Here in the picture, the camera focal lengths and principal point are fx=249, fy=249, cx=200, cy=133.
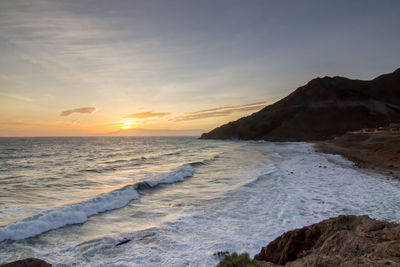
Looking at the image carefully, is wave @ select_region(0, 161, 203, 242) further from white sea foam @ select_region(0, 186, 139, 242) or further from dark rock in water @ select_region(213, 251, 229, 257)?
dark rock in water @ select_region(213, 251, 229, 257)

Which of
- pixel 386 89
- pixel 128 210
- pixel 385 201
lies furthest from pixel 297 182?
pixel 386 89

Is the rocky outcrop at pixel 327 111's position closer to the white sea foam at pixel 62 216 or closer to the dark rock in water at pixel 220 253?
the white sea foam at pixel 62 216

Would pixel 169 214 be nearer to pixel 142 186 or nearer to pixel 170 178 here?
pixel 142 186

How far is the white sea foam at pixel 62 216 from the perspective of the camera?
938 centimetres

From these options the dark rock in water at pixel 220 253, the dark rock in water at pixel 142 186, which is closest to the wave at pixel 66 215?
the dark rock in water at pixel 142 186

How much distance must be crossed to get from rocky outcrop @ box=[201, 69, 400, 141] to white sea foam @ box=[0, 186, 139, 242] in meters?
97.0

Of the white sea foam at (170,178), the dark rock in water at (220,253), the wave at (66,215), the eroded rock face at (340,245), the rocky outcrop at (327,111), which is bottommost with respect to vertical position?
the white sea foam at (170,178)

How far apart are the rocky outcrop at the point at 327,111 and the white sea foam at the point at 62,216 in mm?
96955

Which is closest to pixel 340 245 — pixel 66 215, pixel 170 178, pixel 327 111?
pixel 66 215

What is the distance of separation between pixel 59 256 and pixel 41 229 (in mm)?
3079

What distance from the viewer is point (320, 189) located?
1529cm

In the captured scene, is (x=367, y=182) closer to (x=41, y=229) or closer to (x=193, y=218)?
(x=193, y=218)

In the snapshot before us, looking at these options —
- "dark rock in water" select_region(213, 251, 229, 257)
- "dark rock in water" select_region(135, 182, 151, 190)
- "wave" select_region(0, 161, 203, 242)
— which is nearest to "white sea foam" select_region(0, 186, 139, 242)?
"wave" select_region(0, 161, 203, 242)

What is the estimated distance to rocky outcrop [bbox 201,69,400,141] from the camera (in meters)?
105
